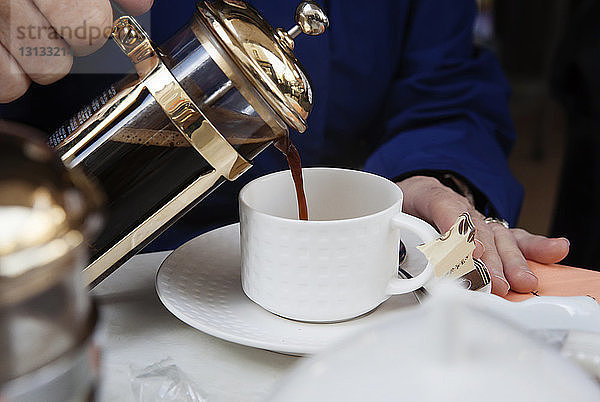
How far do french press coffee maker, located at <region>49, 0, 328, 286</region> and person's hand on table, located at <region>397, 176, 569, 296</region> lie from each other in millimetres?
201

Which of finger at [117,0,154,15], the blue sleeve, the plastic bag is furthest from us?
the blue sleeve

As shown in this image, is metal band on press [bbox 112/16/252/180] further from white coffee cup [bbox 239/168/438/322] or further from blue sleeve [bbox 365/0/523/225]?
blue sleeve [bbox 365/0/523/225]

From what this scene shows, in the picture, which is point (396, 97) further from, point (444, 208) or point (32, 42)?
point (32, 42)

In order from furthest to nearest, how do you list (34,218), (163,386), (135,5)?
(135,5) → (163,386) → (34,218)

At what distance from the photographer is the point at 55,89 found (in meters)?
0.73

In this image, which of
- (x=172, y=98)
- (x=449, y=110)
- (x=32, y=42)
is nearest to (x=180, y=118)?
(x=172, y=98)

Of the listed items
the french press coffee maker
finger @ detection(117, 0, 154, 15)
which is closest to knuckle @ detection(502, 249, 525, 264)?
the french press coffee maker

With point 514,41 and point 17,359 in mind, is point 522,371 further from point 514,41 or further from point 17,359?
point 514,41

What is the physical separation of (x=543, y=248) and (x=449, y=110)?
32cm

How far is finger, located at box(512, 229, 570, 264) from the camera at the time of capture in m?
0.57

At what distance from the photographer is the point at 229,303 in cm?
49

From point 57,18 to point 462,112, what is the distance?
548mm

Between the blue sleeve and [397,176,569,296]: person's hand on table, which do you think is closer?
[397,176,569,296]: person's hand on table

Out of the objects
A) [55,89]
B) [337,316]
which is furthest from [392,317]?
[55,89]
